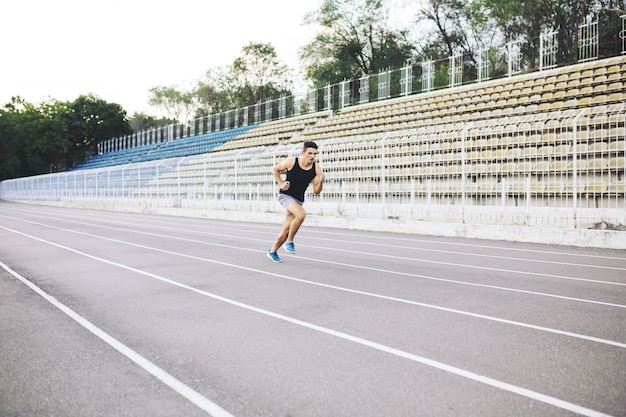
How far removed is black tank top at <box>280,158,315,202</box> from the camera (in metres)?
8.61

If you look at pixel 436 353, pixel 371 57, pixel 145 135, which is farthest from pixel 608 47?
pixel 145 135

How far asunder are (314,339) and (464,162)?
11.3 m

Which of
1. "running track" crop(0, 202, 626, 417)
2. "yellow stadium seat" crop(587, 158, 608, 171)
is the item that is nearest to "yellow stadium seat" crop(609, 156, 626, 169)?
"yellow stadium seat" crop(587, 158, 608, 171)

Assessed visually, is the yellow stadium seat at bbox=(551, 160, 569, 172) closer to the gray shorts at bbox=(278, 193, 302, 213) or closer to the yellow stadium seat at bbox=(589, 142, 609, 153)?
the yellow stadium seat at bbox=(589, 142, 609, 153)

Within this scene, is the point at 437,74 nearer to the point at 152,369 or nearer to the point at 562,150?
the point at 562,150

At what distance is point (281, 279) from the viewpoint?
284 inches

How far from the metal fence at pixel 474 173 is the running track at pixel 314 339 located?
3.48m

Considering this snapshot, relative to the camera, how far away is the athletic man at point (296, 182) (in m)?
8.41

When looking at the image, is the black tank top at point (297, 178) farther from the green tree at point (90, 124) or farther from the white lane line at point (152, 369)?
the green tree at point (90, 124)

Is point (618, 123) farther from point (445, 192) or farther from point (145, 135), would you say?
point (145, 135)

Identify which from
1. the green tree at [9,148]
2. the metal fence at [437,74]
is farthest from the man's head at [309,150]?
the green tree at [9,148]

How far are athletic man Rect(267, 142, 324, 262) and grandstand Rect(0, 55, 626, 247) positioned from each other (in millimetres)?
6148

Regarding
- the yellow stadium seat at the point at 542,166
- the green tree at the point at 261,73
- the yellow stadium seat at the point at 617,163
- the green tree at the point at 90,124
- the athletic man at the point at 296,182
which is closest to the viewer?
the athletic man at the point at 296,182

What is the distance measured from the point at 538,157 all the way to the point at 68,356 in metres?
12.2
